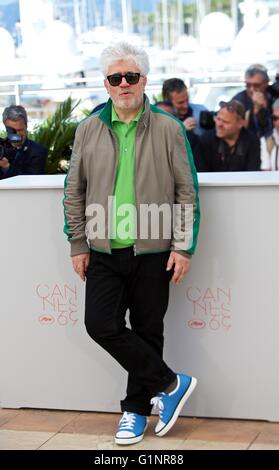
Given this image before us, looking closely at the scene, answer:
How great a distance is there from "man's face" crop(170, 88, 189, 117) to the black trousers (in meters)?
4.16

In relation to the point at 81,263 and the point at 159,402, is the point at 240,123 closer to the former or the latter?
the point at 81,263

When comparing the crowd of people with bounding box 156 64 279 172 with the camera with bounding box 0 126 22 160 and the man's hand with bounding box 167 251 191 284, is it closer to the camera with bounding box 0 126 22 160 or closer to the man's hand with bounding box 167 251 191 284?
the camera with bounding box 0 126 22 160

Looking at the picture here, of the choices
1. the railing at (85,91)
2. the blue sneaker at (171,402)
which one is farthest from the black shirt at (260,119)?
the blue sneaker at (171,402)

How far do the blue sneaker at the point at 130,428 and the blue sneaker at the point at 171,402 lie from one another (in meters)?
0.08

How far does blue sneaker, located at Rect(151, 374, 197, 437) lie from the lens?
4.53m

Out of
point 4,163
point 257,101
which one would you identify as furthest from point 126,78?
point 257,101

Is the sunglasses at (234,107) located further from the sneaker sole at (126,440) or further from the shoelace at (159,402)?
the sneaker sole at (126,440)

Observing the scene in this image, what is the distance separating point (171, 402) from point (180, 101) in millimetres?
4395

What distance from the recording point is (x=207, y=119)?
27.2 feet

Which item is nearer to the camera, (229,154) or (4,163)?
(4,163)

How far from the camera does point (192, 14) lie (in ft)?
48.6
